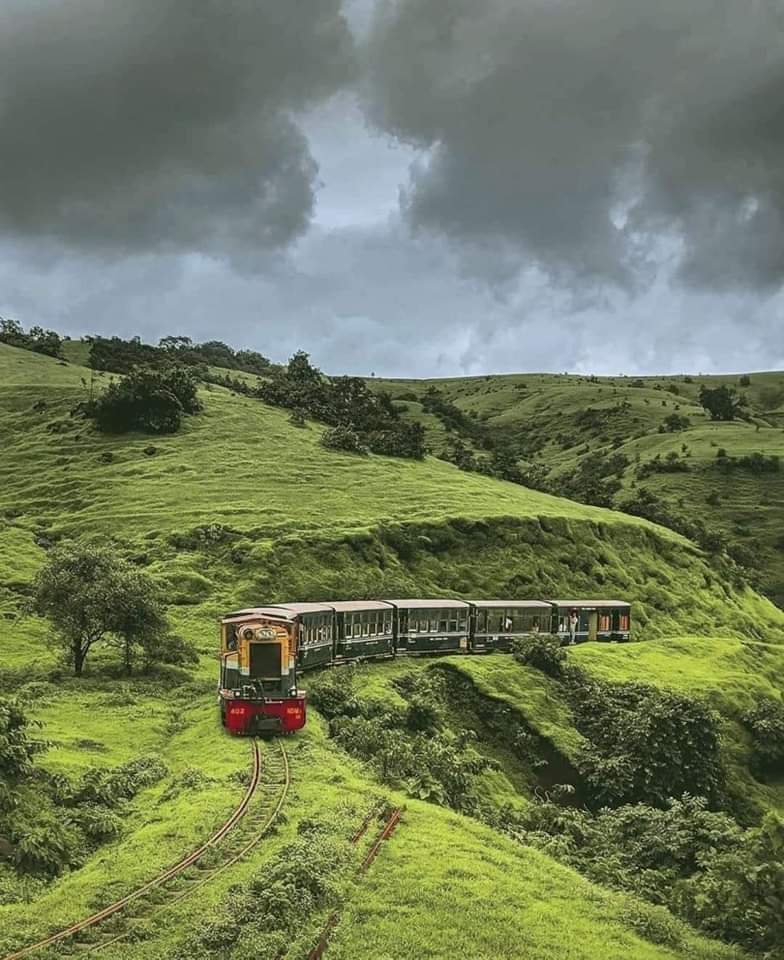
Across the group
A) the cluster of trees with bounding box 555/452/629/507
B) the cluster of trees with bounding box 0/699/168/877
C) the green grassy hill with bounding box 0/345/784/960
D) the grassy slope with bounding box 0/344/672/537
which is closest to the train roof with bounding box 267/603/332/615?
the green grassy hill with bounding box 0/345/784/960

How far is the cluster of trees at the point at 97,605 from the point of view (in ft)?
127

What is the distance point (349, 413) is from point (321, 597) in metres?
53.7

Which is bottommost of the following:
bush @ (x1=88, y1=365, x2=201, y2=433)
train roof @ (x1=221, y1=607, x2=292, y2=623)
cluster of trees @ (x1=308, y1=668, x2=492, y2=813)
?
cluster of trees @ (x1=308, y1=668, x2=492, y2=813)

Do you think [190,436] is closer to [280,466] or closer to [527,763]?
[280,466]

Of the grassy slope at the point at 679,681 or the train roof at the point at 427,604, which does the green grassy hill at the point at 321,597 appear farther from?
the train roof at the point at 427,604

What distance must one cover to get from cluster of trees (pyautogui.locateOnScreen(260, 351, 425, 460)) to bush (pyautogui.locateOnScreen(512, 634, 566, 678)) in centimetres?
4675

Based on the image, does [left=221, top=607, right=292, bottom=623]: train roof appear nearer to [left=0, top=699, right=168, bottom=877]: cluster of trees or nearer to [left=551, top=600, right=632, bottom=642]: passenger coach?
[left=0, top=699, right=168, bottom=877]: cluster of trees

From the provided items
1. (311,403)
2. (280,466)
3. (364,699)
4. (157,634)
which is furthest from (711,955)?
(311,403)

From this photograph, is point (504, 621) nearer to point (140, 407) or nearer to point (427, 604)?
point (427, 604)

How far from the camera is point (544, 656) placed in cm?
4622

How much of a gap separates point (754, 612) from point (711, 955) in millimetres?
71093

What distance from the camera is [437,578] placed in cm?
6556

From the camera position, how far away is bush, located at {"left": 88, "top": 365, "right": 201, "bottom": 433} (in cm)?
9044

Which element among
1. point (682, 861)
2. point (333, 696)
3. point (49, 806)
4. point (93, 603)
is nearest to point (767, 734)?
point (333, 696)
